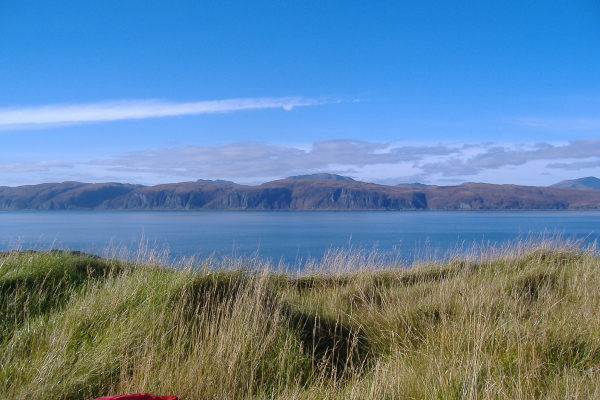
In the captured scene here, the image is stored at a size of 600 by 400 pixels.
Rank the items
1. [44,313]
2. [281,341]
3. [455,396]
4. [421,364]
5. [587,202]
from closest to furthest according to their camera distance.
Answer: [455,396] → [421,364] → [281,341] → [44,313] → [587,202]

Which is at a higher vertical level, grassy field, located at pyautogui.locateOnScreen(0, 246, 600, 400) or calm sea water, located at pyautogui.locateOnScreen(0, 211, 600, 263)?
grassy field, located at pyautogui.locateOnScreen(0, 246, 600, 400)

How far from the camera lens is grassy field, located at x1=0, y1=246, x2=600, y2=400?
12.8ft

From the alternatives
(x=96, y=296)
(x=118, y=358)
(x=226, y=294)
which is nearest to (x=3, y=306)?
(x=96, y=296)

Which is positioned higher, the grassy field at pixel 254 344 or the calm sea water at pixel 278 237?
the grassy field at pixel 254 344

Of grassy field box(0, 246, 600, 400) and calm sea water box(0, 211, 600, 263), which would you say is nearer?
grassy field box(0, 246, 600, 400)

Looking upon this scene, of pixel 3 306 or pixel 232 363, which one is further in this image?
pixel 3 306

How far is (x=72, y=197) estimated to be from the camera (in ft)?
637

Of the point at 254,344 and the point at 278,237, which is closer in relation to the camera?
the point at 254,344

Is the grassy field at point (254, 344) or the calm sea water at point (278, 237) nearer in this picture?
the grassy field at point (254, 344)

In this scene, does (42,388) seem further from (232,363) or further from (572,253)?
(572,253)

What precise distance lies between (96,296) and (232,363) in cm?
209

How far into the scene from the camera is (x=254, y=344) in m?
4.87

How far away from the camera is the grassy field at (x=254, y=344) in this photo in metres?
3.90

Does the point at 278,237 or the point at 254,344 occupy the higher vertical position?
the point at 254,344
